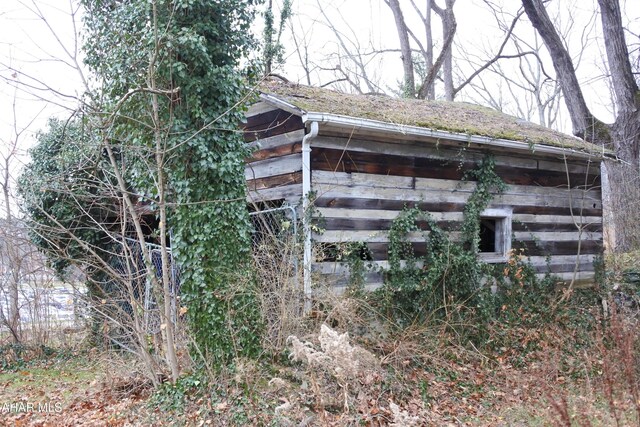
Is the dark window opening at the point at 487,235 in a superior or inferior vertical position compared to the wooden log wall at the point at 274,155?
inferior

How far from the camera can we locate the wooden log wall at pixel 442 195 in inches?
324

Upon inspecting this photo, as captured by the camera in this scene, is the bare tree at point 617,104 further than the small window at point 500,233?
Yes

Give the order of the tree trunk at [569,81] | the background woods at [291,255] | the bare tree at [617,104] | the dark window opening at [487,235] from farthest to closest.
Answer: the tree trunk at [569,81] < the bare tree at [617,104] < the dark window opening at [487,235] < the background woods at [291,255]

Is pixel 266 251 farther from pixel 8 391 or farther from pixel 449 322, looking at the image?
pixel 8 391

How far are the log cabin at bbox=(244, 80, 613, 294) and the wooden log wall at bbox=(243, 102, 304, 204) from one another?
18mm

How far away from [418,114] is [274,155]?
2752 millimetres

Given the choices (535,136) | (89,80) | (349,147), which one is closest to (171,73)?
(89,80)

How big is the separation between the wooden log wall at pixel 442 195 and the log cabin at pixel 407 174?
2 cm

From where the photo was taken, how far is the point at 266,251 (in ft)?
24.6

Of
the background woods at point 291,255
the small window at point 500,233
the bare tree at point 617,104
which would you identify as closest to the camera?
the background woods at point 291,255

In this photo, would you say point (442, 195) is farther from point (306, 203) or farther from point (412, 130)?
point (306, 203)

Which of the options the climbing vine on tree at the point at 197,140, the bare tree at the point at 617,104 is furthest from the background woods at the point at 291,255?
the bare tree at the point at 617,104

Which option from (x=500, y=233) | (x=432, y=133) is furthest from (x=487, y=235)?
(x=432, y=133)

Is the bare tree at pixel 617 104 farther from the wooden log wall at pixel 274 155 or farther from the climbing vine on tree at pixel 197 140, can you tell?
the climbing vine on tree at pixel 197 140
